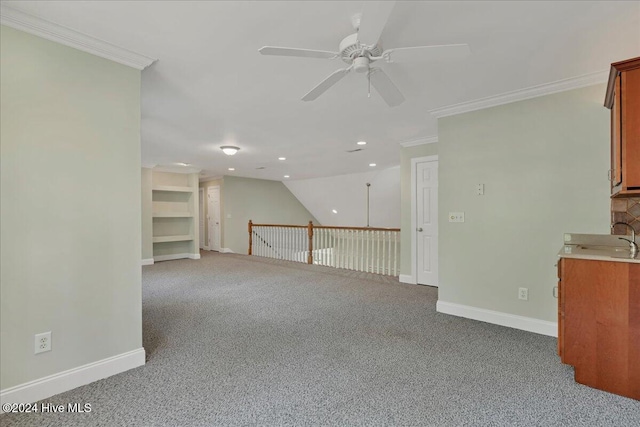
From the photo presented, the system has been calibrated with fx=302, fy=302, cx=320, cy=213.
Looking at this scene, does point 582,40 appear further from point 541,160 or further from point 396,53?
point 396,53

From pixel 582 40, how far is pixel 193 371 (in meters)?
3.58

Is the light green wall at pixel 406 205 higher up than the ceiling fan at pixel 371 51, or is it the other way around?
the ceiling fan at pixel 371 51

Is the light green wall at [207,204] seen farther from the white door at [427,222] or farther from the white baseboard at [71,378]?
the white baseboard at [71,378]

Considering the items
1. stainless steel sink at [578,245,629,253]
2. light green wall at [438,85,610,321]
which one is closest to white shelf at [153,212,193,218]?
light green wall at [438,85,610,321]

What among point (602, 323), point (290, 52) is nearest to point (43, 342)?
point (290, 52)

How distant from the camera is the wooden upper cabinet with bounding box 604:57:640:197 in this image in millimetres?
2008

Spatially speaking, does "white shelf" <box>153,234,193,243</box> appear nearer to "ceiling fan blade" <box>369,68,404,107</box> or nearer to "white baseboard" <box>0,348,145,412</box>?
"white baseboard" <box>0,348,145,412</box>

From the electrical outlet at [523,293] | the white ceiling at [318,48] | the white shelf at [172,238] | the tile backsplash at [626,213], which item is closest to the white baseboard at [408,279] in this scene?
the electrical outlet at [523,293]

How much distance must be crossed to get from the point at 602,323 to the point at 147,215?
7.39m

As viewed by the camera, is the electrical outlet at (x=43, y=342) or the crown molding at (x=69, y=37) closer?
the crown molding at (x=69, y=37)

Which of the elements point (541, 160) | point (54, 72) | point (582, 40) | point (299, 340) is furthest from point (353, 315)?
point (54, 72)

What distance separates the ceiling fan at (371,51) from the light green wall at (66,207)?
1369mm

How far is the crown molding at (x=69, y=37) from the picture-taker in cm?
176

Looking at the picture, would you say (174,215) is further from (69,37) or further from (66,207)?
(69,37)
